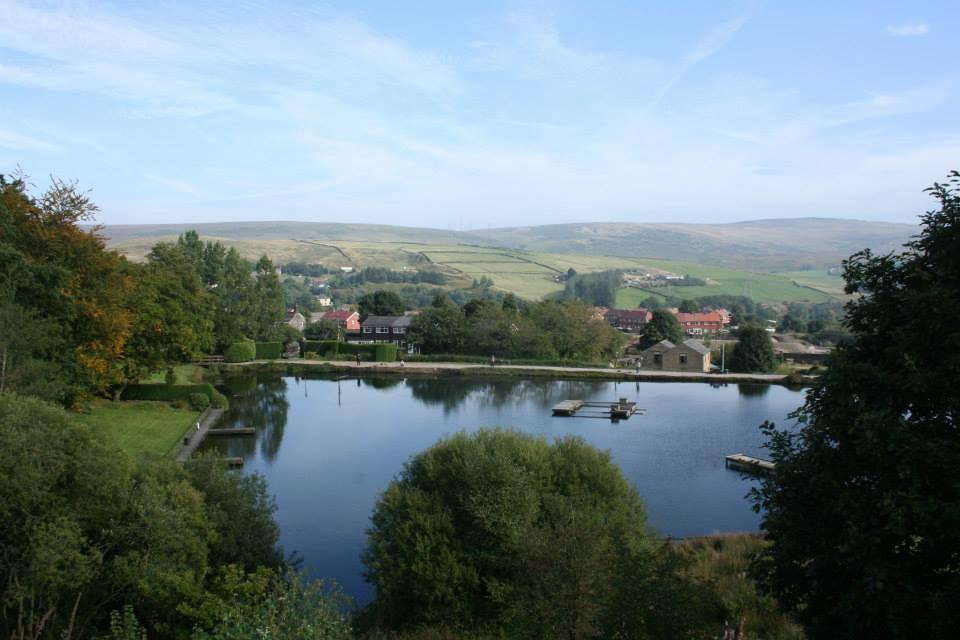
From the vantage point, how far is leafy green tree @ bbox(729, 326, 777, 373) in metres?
43.2

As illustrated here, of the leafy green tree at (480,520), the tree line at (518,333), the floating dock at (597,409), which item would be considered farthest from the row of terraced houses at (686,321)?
the leafy green tree at (480,520)

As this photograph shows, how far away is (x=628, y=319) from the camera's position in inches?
3105

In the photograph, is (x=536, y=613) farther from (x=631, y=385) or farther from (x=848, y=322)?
(x=631, y=385)

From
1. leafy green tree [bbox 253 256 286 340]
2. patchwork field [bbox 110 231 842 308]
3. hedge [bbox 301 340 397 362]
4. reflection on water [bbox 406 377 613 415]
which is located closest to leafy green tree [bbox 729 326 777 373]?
reflection on water [bbox 406 377 613 415]

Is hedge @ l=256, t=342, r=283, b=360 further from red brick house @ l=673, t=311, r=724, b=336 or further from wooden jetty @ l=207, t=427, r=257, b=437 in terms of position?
red brick house @ l=673, t=311, r=724, b=336

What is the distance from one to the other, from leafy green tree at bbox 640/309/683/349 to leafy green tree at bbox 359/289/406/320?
74.0ft

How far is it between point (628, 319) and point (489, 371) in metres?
38.0

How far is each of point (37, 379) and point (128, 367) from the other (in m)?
9.55

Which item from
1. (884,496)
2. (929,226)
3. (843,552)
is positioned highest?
(929,226)

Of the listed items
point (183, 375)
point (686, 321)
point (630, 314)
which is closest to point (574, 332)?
point (183, 375)

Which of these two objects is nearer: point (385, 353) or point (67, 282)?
point (67, 282)

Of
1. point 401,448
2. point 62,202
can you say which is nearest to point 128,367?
point 62,202

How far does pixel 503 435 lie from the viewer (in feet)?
44.6

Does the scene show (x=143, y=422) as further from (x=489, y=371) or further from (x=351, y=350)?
(x=351, y=350)
